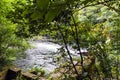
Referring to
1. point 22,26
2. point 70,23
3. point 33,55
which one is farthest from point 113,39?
point 33,55

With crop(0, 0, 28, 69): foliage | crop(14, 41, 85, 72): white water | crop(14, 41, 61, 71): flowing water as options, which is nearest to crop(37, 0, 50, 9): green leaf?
crop(14, 41, 85, 72): white water

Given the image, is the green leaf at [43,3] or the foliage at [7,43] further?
the foliage at [7,43]

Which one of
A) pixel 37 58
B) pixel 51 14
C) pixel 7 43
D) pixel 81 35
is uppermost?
pixel 51 14

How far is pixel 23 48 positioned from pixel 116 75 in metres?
9.19

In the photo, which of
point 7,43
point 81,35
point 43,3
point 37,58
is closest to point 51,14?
point 43,3

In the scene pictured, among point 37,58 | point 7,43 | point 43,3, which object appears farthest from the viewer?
point 37,58

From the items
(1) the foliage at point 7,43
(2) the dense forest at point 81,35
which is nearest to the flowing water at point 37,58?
(1) the foliage at point 7,43

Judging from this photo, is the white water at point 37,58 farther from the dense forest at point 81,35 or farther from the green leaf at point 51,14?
the green leaf at point 51,14

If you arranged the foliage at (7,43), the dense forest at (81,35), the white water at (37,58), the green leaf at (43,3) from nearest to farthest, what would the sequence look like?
the green leaf at (43,3)
the dense forest at (81,35)
the foliage at (7,43)
the white water at (37,58)

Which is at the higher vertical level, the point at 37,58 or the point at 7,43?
the point at 7,43

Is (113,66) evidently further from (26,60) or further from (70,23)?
(26,60)

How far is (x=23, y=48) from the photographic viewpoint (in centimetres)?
1406

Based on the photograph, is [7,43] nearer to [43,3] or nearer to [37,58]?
[37,58]

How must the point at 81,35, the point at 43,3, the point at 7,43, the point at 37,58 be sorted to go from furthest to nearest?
the point at 37,58 → the point at 7,43 → the point at 81,35 → the point at 43,3
